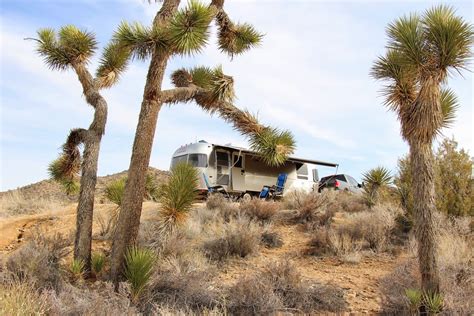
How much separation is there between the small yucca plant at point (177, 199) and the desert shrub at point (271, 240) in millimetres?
3057

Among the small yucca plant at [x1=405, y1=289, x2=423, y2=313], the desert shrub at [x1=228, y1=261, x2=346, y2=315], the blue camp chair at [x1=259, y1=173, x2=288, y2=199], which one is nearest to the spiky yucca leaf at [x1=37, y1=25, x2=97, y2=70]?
the desert shrub at [x1=228, y1=261, x2=346, y2=315]

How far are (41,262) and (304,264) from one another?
506 centimetres

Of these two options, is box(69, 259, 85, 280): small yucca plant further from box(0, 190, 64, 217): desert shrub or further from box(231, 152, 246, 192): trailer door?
box(231, 152, 246, 192): trailer door

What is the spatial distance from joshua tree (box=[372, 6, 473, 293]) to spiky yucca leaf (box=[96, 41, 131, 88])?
5246 millimetres

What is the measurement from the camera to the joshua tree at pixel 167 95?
6.73 m

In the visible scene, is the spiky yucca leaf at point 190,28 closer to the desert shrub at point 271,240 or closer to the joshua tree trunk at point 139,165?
the joshua tree trunk at point 139,165

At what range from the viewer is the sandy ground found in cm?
743

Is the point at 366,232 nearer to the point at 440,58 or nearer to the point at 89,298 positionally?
the point at 440,58

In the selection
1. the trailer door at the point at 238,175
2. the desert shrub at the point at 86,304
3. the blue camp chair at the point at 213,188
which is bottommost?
the desert shrub at the point at 86,304

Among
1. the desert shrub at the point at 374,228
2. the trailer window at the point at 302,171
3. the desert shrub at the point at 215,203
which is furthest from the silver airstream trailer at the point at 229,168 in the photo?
the desert shrub at the point at 374,228

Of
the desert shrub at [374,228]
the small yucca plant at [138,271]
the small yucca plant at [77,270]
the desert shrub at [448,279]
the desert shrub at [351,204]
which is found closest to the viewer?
the desert shrub at [448,279]

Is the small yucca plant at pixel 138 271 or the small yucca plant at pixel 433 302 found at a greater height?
the small yucca plant at pixel 138 271

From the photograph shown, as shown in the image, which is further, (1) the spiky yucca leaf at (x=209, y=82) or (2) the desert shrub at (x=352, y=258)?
(2) the desert shrub at (x=352, y=258)

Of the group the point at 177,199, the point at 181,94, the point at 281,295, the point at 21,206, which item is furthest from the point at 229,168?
the point at 281,295
